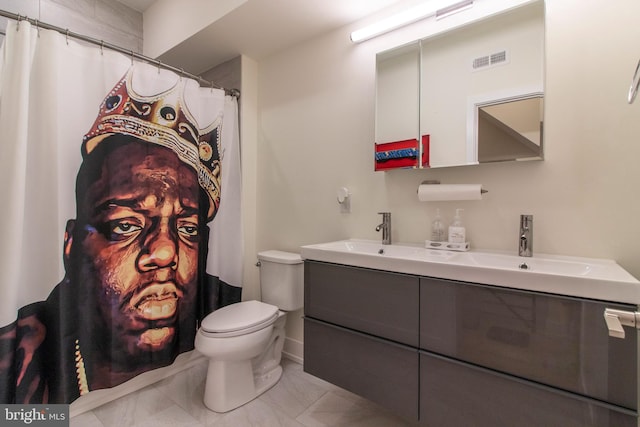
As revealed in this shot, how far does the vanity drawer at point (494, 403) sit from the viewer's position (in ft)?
2.73

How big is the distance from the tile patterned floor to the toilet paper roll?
1155 millimetres

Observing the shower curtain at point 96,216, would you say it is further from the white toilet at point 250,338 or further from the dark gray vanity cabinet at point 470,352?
the dark gray vanity cabinet at point 470,352

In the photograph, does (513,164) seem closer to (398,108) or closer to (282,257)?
(398,108)

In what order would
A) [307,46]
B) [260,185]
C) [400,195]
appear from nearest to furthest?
1. [400,195]
2. [307,46]
3. [260,185]

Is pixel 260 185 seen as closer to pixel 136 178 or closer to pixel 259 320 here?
pixel 136 178

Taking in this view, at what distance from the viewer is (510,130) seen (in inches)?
51.1

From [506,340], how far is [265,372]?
1466mm

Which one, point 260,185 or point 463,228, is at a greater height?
point 260,185

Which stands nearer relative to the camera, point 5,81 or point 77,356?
point 5,81

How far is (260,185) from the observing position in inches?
91.7

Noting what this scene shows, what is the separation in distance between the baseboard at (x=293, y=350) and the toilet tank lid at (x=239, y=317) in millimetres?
439

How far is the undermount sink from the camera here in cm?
82

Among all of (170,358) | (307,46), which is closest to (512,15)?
(307,46)
